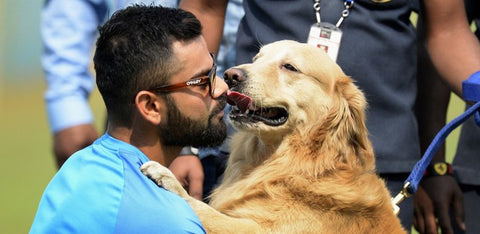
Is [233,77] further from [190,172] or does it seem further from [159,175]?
[159,175]

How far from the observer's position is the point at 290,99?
3512 millimetres

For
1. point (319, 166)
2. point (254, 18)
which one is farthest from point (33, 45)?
point (319, 166)

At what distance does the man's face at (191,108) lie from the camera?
2742 mm

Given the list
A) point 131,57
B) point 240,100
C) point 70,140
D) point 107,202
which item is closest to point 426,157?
point 240,100

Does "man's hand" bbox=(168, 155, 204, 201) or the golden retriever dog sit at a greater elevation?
the golden retriever dog

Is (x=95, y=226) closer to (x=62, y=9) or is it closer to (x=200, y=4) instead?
(x=200, y=4)

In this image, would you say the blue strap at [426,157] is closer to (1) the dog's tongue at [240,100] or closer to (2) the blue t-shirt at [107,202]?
(1) the dog's tongue at [240,100]

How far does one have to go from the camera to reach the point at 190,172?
3.80 meters

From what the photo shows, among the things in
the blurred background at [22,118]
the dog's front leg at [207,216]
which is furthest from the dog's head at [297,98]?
the blurred background at [22,118]

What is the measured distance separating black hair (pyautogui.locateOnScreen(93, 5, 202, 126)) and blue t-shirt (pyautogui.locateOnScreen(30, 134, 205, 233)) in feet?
0.74

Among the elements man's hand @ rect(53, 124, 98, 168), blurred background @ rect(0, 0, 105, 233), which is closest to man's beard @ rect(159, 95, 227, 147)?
man's hand @ rect(53, 124, 98, 168)

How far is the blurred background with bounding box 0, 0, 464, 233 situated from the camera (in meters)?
7.94

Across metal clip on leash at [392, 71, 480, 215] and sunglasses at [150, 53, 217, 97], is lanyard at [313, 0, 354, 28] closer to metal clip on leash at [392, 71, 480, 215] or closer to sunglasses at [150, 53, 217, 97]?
metal clip on leash at [392, 71, 480, 215]

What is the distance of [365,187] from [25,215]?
488 cm
